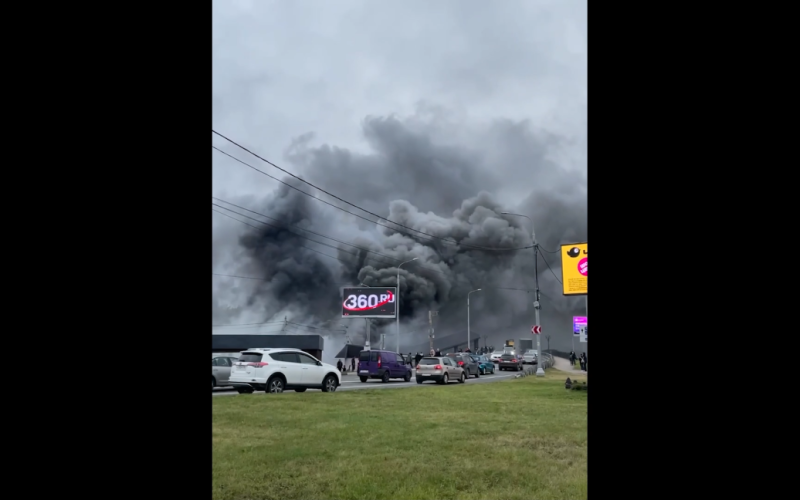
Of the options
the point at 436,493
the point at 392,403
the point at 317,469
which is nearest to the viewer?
the point at 436,493

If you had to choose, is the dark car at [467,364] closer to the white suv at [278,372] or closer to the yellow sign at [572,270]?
the yellow sign at [572,270]

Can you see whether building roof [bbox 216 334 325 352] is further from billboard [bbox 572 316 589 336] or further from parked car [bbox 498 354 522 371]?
billboard [bbox 572 316 589 336]

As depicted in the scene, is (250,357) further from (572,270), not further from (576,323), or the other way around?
(576,323)

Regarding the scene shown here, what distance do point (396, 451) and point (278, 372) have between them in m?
9.27

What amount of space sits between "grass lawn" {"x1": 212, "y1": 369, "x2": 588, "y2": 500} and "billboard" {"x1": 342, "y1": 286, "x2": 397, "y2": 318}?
36.9m

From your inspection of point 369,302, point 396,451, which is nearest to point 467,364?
point 396,451

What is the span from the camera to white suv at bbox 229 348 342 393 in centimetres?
1614

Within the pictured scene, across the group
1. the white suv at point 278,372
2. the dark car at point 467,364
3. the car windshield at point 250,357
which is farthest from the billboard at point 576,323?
the car windshield at point 250,357

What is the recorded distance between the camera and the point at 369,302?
51.3 metres

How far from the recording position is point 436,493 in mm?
5777

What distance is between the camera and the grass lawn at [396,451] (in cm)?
589
